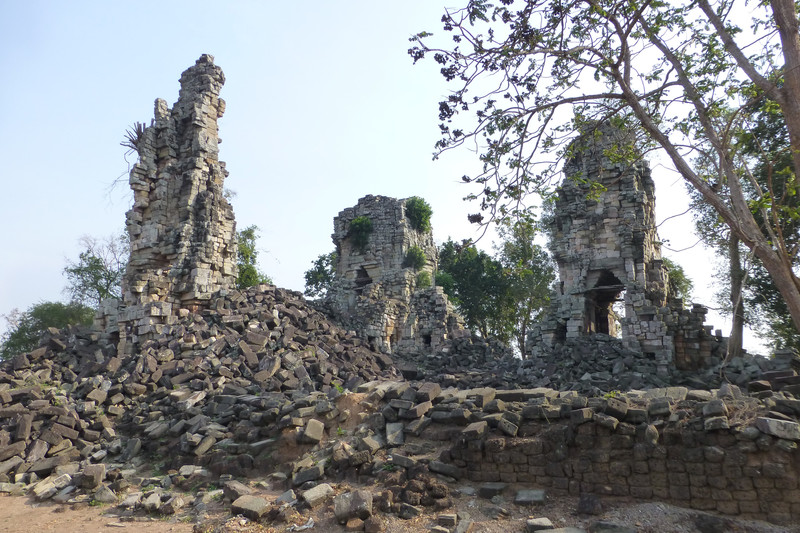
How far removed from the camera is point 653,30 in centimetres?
652

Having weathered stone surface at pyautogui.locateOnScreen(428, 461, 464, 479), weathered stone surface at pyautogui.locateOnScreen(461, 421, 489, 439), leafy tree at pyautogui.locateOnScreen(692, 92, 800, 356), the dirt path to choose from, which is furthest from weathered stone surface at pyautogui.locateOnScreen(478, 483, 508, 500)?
leafy tree at pyautogui.locateOnScreen(692, 92, 800, 356)

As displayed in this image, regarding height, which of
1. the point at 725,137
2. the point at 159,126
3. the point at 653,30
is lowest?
the point at 725,137

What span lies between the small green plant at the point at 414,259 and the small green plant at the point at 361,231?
93.2 inches

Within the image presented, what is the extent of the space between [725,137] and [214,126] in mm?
13859

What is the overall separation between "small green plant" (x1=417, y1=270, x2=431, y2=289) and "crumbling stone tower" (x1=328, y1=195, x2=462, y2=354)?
0.08 m

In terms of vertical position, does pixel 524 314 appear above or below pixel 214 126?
below

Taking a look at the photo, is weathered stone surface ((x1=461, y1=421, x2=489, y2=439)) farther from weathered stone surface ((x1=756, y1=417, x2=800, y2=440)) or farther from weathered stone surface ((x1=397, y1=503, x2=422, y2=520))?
weathered stone surface ((x1=756, y1=417, x2=800, y2=440))

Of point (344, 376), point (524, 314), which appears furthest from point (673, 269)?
point (344, 376)

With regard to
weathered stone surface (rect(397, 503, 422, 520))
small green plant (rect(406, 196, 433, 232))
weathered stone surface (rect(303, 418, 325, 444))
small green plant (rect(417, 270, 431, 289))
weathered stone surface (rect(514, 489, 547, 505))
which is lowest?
weathered stone surface (rect(397, 503, 422, 520))

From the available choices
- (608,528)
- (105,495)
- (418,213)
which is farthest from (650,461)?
(418,213)

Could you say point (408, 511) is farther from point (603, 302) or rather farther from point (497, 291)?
point (497, 291)

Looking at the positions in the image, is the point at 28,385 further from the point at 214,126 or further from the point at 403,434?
the point at 214,126

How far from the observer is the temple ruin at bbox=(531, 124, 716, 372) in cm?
1407

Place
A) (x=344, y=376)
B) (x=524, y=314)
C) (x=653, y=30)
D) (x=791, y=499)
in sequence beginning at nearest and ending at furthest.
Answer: (x=791, y=499)
(x=653, y=30)
(x=344, y=376)
(x=524, y=314)
